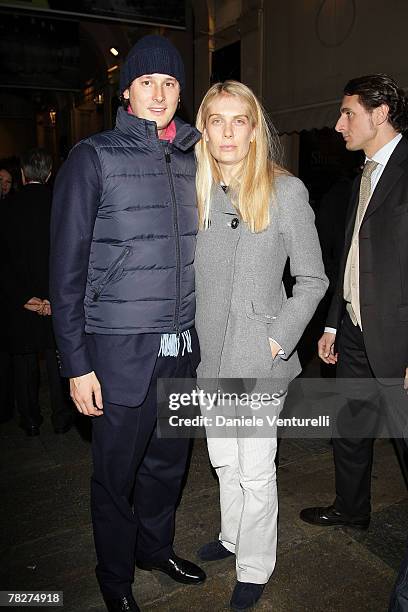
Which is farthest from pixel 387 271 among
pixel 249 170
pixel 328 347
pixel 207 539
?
pixel 207 539

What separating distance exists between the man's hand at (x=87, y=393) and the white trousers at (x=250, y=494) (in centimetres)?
56

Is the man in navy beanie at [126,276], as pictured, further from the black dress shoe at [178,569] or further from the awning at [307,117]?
the awning at [307,117]

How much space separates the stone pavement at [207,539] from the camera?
234 cm

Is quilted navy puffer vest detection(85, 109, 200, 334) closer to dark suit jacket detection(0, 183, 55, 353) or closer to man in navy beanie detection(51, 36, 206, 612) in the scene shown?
man in navy beanie detection(51, 36, 206, 612)

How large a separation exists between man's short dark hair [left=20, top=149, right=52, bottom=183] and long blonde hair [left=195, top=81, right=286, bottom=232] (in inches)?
81.1

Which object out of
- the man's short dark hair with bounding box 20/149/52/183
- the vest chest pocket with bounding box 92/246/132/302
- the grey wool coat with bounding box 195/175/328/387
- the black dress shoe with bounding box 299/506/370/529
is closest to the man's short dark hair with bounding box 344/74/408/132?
the grey wool coat with bounding box 195/175/328/387

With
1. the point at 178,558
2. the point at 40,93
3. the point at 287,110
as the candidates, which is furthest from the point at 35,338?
the point at 40,93

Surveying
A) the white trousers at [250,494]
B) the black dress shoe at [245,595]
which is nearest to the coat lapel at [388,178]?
the white trousers at [250,494]

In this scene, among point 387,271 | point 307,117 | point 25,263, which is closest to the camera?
point 387,271

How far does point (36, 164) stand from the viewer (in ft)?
12.8

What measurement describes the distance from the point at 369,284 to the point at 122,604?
176cm

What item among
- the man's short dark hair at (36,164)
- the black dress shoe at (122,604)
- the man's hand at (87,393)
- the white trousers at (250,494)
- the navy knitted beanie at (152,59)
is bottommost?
the black dress shoe at (122,604)

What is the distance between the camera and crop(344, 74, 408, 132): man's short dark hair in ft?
8.25

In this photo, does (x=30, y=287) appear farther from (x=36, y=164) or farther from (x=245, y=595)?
(x=245, y=595)
